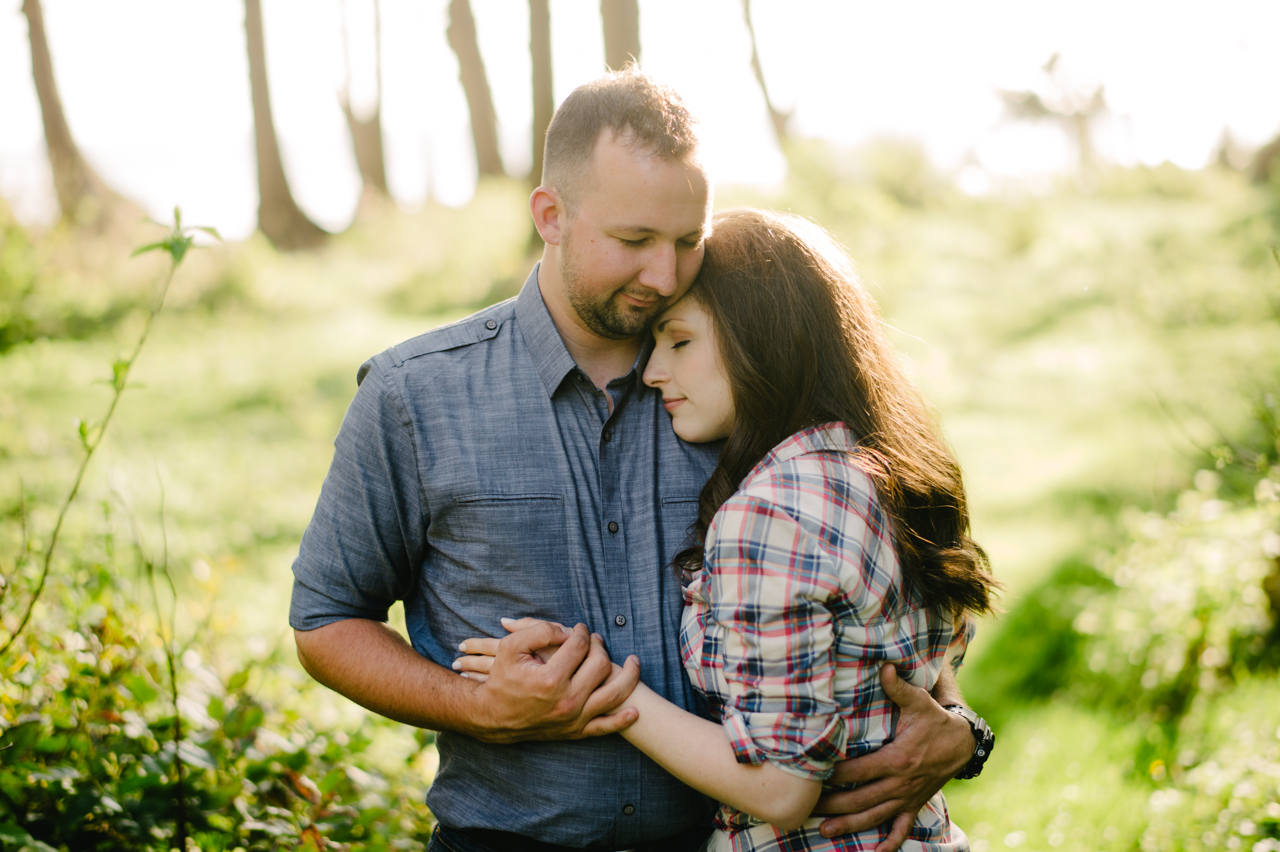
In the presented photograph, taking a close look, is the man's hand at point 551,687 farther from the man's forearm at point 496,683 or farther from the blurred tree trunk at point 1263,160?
the blurred tree trunk at point 1263,160

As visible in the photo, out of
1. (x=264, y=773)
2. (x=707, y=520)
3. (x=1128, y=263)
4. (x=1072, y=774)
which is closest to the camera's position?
(x=707, y=520)

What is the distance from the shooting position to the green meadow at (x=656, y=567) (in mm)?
2686

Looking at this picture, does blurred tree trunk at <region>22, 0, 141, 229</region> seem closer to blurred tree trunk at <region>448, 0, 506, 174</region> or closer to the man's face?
blurred tree trunk at <region>448, 0, 506, 174</region>

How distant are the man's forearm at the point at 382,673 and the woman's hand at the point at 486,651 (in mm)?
30

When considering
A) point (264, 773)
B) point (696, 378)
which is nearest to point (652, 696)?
point (696, 378)

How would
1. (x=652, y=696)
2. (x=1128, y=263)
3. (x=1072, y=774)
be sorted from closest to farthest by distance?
(x=652, y=696) < (x=1072, y=774) < (x=1128, y=263)

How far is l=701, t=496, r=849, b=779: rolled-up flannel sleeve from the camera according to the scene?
171 cm

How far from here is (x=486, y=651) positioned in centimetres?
199

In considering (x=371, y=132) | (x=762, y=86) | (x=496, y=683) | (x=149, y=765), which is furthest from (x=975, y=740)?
(x=371, y=132)

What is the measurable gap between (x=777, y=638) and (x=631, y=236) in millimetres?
→ 978

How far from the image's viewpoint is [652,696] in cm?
194

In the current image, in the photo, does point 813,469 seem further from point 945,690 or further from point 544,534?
point 945,690

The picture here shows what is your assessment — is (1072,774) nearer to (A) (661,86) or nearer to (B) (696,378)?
(B) (696,378)

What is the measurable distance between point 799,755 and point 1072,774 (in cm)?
306
